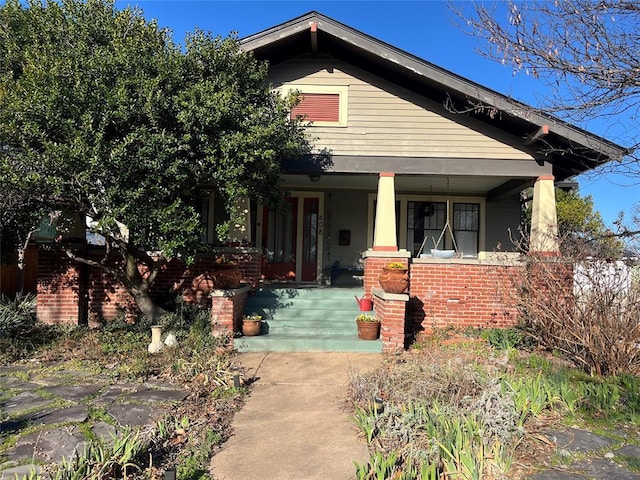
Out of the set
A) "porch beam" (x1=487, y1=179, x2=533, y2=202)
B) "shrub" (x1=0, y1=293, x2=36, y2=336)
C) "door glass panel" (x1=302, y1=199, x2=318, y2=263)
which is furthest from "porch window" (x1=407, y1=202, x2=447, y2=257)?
"shrub" (x1=0, y1=293, x2=36, y2=336)

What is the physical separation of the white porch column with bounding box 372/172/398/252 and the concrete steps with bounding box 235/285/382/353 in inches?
44.3

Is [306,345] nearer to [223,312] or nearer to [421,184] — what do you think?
[223,312]

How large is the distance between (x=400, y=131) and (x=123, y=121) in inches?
208

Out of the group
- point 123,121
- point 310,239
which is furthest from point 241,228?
point 123,121

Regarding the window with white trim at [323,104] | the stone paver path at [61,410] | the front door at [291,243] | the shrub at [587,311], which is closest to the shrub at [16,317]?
the stone paver path at [61,410]

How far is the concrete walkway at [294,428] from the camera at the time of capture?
3.50 meters

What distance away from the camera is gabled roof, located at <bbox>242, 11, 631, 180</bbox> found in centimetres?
817

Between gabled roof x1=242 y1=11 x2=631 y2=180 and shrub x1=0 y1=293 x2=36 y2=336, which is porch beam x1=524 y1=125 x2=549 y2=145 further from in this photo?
shrub x1=0 y1=293 x2=36 y2=336

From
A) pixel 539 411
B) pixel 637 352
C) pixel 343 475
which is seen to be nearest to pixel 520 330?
pixel 637 352

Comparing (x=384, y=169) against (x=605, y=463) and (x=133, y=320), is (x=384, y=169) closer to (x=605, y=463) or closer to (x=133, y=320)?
(x=133, y=320)

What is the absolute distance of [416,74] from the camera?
343 inches

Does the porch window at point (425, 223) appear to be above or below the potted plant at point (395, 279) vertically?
above

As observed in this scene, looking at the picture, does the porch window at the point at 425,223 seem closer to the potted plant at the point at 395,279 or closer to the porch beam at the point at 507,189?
the porch beam at the point at 507,189

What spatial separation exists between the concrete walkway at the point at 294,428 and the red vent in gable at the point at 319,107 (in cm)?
504
